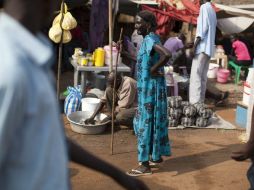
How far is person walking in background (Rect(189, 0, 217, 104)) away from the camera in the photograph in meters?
7.54

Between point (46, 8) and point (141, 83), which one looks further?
point (141, 83)

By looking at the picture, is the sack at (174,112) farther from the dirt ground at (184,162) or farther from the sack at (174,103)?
the dirt ground at (184,162)

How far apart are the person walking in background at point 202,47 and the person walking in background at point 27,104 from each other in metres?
6.64

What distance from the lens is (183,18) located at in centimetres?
980

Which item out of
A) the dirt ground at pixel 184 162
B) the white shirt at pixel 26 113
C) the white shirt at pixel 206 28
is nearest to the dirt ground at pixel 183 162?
the dirt ground at pixel 184 162

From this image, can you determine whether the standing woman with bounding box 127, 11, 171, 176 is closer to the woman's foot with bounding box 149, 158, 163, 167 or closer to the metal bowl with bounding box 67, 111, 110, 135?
the woman's foot with bounding box 149, 158, 163, 167

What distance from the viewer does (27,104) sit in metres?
0.97

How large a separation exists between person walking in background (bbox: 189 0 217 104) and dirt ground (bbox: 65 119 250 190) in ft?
3.41

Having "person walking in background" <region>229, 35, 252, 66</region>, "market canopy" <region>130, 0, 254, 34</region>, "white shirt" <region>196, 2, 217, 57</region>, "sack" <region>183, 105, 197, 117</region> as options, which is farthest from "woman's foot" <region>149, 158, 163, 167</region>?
"person walking in background" <region>229, 35, 252, 66</region>

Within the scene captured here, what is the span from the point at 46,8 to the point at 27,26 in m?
0.08

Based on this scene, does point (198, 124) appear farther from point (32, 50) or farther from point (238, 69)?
point (32, 50)

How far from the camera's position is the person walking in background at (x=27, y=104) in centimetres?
94

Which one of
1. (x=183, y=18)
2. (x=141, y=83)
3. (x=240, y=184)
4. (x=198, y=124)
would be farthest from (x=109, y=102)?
(x=183, y=18)

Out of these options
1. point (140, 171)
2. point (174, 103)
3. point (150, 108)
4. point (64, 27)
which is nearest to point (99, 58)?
point (64, 27)
